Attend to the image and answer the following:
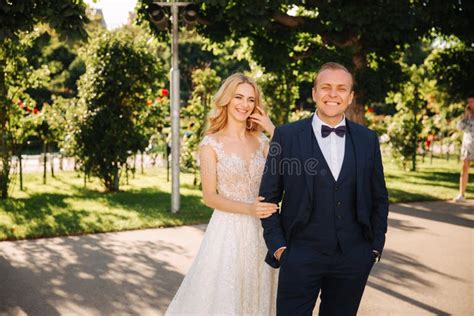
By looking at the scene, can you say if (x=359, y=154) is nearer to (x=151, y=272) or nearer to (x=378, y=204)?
(x=378, y=204)

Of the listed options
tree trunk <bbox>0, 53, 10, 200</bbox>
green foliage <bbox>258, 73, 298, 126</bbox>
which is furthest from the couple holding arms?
green foliage <bbox>258, 73, 298, 126</bbox>

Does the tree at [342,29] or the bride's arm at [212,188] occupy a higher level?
the tree at [342,29]

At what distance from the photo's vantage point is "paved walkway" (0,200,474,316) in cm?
452

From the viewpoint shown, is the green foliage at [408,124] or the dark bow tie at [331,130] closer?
the dark bow tie at [331,130]

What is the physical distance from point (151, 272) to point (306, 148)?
3271mm

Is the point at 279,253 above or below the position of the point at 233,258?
above

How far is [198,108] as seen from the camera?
11453 millimetres

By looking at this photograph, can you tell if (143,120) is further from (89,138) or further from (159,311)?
(159,311)

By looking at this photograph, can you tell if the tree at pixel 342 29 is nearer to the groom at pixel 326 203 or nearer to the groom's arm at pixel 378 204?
the groom at pixel 326 203

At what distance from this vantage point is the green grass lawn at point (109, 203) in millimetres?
7547

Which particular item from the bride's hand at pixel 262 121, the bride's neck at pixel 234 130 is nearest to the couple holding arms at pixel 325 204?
the bride's hand at pixel 262 121

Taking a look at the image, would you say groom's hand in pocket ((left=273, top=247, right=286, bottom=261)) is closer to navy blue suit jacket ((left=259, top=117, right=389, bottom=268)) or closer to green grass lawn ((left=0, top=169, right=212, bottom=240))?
navy blue suit jacket ((left=259, top=117, right=389, bottom=268))

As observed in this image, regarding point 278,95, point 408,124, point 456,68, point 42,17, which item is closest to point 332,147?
point 42,17

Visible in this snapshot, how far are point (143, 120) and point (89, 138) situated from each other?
4.18ft
